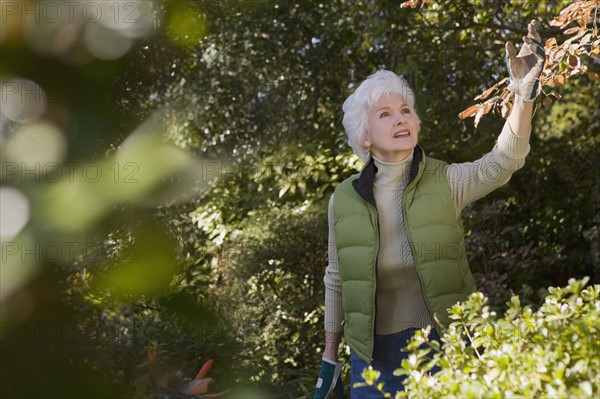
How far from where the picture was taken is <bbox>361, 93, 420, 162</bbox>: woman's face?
2.49 m

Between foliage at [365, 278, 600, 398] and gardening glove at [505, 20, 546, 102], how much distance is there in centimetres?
59

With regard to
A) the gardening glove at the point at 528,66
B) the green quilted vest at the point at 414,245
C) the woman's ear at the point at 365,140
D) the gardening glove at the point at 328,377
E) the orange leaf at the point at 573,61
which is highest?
the orange leaf at the point at 573,61

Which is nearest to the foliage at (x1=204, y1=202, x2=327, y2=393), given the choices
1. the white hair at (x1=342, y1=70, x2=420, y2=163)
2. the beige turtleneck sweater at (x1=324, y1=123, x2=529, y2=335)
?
the white hair at (x1=342, y1=70, x2=420, y2=163)

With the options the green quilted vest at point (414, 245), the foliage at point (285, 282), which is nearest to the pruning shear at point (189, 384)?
the green quilted vest at point (414, 245)

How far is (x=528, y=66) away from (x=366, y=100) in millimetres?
615

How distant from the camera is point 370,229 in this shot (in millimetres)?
2410

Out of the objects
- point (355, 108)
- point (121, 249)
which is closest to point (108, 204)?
point (121, 249)

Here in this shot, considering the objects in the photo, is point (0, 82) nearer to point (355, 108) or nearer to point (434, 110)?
point (355, 108)

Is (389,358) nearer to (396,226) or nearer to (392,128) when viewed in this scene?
(396,226)

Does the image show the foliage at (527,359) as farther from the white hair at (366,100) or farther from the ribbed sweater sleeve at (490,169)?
the white hair at (366,100)

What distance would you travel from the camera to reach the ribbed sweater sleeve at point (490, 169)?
2.24 metres

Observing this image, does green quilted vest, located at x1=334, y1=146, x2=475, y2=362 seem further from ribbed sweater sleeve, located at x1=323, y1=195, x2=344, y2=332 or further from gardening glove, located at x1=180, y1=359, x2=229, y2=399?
gardening glove, located at x1=180, y1=359, x2=229, y2=399

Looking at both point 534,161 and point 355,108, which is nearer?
point 355,108

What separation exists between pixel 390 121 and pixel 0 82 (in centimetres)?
209
